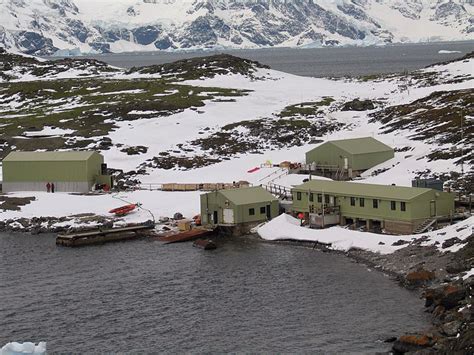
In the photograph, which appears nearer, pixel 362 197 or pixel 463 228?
pixel 463 228

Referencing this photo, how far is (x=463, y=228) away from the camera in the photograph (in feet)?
235

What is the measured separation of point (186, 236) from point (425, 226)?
19.3m

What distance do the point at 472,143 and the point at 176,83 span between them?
78.9 m

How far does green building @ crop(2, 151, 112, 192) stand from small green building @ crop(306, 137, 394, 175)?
2198 centimetres

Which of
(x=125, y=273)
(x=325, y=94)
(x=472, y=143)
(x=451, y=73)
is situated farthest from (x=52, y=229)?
(x=451, y=73)

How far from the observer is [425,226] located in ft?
254

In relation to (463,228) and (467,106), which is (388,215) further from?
(467,106)

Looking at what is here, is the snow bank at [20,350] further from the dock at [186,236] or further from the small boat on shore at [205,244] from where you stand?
the dock at [186,236]

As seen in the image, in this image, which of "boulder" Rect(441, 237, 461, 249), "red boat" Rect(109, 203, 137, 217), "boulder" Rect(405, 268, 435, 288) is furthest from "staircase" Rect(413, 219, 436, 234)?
"red boat" Rect(109, 203, 137, 217)

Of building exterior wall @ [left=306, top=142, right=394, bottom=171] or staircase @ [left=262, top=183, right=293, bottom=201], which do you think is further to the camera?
building exterior wall @ [left=306, top=142, right=394, bottom=171]

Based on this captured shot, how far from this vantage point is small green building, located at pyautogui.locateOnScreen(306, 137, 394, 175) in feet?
334

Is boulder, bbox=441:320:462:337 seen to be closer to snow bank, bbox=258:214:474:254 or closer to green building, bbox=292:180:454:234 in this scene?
snow bank, bbox=258:214:474:254

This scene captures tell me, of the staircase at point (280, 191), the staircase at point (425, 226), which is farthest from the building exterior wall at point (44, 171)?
the staircase at point (425, 226)

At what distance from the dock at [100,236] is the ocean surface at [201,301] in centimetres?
310
